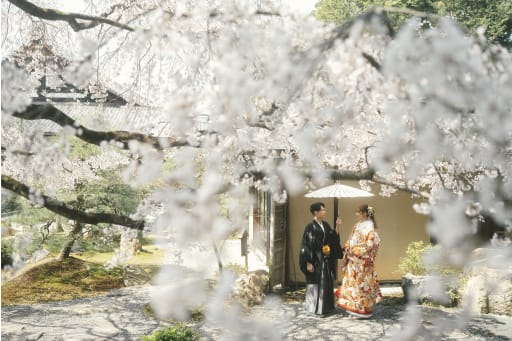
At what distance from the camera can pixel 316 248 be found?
6.48 metres

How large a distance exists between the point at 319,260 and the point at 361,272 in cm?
62

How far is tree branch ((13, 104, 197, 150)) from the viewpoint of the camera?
3125mm

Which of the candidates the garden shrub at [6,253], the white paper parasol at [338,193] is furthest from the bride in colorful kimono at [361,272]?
the garden shrub at [6,253]

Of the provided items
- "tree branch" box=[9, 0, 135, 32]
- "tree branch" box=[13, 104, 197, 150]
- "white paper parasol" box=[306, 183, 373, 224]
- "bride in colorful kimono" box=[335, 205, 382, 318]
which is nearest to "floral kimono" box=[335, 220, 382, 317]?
"bride in colorful kimono" box=[335, 205, 382, 318]

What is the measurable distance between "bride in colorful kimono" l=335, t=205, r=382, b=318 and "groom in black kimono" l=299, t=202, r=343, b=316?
0.79 ft

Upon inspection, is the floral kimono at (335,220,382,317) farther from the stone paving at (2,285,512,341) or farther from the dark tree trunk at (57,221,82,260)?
the dark tree trunk at (57,221,82,260)

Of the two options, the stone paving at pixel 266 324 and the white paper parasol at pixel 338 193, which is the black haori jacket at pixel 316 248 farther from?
the white paper parasol at pixel 338 193

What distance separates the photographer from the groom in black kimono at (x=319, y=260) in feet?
21.2

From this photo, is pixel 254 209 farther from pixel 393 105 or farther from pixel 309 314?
pixel 393 105

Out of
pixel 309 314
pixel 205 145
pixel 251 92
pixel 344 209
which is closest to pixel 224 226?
Answer: pixel 205 145

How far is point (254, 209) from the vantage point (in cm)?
1250

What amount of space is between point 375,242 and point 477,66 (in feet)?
13.7

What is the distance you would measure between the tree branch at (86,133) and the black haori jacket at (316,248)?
3.50 meters

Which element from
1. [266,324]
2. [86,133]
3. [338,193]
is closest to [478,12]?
[338,193]
